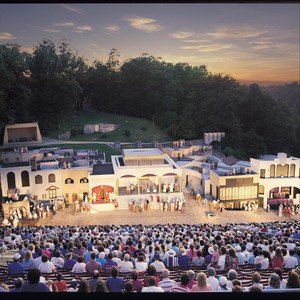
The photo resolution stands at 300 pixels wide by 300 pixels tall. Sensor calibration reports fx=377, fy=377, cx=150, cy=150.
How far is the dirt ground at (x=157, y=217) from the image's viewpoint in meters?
15.4

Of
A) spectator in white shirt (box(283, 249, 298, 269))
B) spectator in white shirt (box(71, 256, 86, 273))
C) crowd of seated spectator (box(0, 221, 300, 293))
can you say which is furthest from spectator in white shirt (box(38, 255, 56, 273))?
spectator in white shirt (box(283, 249, 298, 269))

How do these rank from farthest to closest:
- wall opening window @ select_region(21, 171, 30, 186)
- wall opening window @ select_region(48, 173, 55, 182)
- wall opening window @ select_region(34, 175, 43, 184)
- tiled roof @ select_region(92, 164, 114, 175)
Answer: tiled roof @ select_region(92, 164, 114, 175), wall opening window @ select_region(48, 173, 55, 182), wall opening window @ select_region(34, 175, 43, 184), wall opening window @ select_region(21, 171, 30, 186)

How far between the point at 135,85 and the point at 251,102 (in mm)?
10433

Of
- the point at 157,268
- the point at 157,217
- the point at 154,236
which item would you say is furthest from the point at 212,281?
the point at 157,217

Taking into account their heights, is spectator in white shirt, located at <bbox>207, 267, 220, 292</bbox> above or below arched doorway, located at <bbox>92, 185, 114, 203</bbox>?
above

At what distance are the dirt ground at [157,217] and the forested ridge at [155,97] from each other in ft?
36.0

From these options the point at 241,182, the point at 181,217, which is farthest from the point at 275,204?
the point at 181,217

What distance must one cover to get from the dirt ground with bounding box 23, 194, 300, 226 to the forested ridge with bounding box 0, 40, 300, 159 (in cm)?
1097

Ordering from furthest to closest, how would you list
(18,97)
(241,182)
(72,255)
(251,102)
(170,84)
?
(170,84) → (251,102) → (18,97) → (241,182) → (72,255)

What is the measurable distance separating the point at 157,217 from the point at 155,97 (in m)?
19.3

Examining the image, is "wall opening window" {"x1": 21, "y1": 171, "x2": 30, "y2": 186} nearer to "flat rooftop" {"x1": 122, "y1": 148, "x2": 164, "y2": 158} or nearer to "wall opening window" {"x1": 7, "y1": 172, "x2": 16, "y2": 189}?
"wall opening window" {"x1": 7, "y1": 172, "x2": 16, "y2": 189}

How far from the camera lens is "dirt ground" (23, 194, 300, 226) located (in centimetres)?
1539

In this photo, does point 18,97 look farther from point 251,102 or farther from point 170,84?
point 251,102

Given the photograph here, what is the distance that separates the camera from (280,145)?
3017 centimetres
